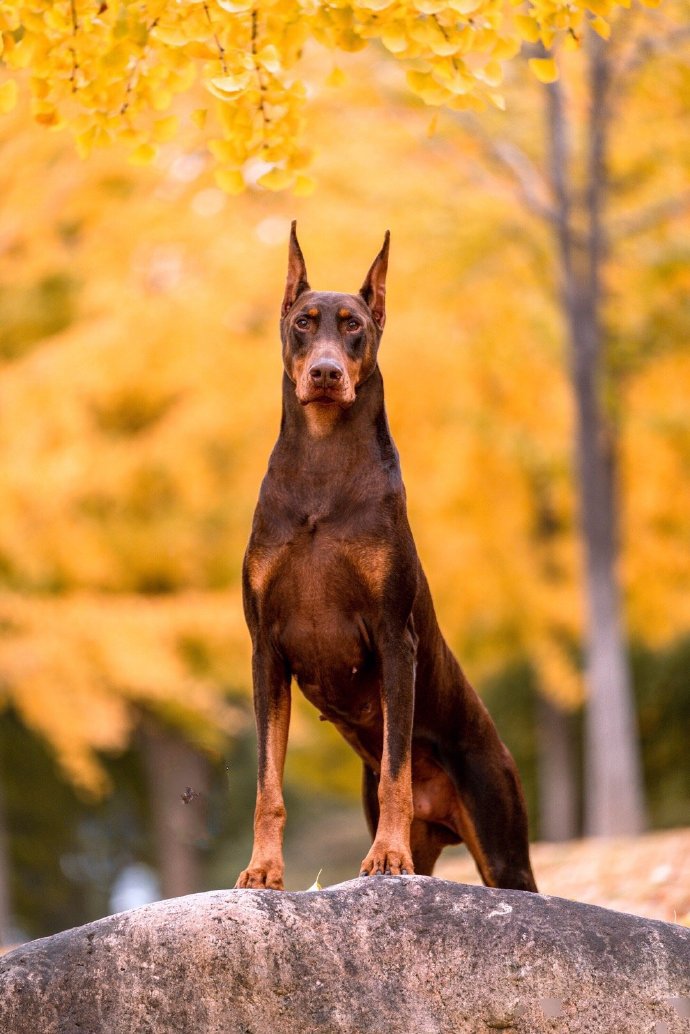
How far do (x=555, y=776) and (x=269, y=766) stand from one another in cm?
1403

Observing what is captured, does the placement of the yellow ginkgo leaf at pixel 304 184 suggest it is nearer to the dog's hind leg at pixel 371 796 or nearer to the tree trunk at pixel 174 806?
the dog's hind leg at pixel 371 796

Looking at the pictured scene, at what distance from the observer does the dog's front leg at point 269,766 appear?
169 inches

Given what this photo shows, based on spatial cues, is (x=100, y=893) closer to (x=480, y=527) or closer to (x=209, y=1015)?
(x=480, y=527)

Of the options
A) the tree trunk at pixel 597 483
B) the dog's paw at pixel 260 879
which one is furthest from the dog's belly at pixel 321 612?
the tree trunk at pixel 597 483

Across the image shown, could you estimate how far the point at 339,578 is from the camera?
448 cm

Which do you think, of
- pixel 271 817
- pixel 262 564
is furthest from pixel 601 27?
pixel 271 817

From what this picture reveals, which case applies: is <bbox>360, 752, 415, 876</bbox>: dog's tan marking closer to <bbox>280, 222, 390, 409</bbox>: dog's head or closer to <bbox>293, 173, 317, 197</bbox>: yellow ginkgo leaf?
<bbox>280, 222, 390, 409</bbox>: dog's head

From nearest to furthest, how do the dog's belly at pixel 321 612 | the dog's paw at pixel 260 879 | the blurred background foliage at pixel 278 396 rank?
the dog's paw at pixel 260 879 → the dog's belly at pixel 321 612 → the blurred background foliage at pixel 278 396

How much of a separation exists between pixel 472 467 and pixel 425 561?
4.19 ft

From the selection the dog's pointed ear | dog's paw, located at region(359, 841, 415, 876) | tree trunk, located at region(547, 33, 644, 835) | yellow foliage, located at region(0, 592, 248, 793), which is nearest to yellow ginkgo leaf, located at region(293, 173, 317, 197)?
the dog's pointed ear

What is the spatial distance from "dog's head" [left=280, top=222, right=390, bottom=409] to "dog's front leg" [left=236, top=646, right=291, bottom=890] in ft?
2.84

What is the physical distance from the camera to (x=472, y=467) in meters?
16.6

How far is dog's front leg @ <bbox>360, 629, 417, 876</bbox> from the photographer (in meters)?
4.27

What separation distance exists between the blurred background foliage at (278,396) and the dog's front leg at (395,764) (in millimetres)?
8532
